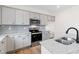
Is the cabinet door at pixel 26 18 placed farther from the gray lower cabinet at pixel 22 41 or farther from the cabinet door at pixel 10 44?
the cabinet door at pixel 10 44

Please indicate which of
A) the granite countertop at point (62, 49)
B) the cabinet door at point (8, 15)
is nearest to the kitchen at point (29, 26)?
the cabinet door at point (8, 15)

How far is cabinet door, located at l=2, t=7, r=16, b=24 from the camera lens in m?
2.16

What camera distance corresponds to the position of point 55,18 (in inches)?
82.1

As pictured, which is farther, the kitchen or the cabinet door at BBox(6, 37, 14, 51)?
the cabinet door at BBox(6, 37, 14, 51)

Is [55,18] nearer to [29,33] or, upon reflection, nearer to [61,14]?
[61,14]

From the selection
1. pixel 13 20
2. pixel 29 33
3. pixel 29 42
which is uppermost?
pixel 13 20

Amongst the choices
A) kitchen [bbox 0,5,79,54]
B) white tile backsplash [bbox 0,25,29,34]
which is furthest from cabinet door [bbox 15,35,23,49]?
white tile backsplash [bbox 0,25,29,34]

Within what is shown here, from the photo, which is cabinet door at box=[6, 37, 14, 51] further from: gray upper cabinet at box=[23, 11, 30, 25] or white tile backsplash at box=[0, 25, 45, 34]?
gray upper cabinet at box=[23, 11, 30, 25]

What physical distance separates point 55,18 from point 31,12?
102 centimetres

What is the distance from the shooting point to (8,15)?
2.26 metres

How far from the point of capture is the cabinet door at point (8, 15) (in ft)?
7.10

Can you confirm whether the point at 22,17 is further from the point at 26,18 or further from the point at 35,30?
A: the point at 35,30

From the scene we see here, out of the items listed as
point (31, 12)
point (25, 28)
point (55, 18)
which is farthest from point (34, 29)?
point (55, 18)

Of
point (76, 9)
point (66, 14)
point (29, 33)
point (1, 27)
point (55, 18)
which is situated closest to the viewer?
point (76, 9)
